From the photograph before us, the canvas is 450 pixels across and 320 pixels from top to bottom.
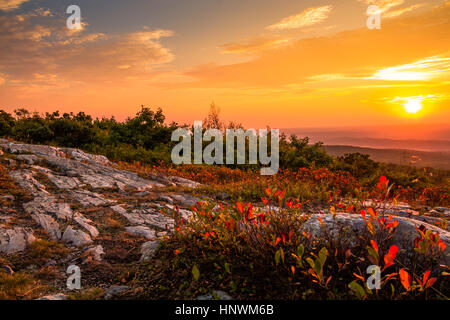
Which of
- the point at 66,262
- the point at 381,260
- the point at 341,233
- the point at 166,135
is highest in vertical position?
the point at 166,135

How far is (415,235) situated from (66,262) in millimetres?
4578

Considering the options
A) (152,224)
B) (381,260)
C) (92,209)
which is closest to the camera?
(381,260)

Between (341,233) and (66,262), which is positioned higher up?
(341,233)

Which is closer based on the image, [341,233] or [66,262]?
[341,233]

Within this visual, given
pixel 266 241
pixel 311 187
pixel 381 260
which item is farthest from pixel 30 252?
pixel 311 187

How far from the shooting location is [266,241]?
10.8 feet

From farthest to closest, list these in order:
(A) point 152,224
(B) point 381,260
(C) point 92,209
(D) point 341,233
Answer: (C) point 92,209 → (A) point 152,224 → (D) point 341,233 → (B) point 381,260

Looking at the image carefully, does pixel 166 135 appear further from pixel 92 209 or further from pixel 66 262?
pixel 66 262

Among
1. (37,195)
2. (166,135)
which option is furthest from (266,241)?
(166,135)

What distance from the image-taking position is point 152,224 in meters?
5.80
